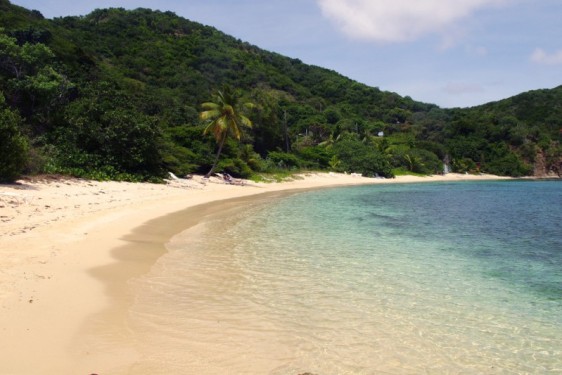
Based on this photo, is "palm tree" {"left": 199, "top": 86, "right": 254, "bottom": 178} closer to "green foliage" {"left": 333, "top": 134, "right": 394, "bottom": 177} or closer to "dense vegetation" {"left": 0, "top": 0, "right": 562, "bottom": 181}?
"dense vegetation" {"left": 0, "top": 0, "right": 562, "bottom": 181}

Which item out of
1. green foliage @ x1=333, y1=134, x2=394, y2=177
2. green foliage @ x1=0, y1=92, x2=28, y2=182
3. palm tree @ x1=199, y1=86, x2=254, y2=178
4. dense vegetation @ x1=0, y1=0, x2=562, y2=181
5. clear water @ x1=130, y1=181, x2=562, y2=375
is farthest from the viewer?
green foliage @ x1=333, y1=134, x2=394, y2=177

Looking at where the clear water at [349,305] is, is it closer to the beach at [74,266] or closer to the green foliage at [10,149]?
the beach at [74,266]

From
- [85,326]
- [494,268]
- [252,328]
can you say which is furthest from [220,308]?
[494,268]

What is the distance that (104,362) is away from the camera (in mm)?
4824

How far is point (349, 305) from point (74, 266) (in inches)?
226

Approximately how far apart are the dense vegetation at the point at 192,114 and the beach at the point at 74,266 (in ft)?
12.8

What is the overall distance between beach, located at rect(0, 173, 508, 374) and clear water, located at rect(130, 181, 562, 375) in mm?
493

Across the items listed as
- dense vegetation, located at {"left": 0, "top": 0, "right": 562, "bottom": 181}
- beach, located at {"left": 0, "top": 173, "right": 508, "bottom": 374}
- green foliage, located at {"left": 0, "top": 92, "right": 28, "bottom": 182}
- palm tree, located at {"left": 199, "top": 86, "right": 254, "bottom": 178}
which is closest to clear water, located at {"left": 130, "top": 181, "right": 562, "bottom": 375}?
beach, located at {"left": 0, "top": 173, "right": 508, "bottom": 374}

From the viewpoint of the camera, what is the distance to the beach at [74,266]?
16.3 ft

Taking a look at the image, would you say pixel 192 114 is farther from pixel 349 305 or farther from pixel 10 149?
pixel 349 305

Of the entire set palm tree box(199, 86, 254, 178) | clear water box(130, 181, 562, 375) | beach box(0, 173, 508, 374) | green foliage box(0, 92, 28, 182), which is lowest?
clear water box(130, 181, 562, 375)

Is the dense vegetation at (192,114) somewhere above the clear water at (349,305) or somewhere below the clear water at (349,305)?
above

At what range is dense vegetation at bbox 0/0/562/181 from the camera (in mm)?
26797

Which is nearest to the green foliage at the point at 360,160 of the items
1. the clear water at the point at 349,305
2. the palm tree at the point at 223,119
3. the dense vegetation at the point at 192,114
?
the dense vegetation at the point at 192,114
